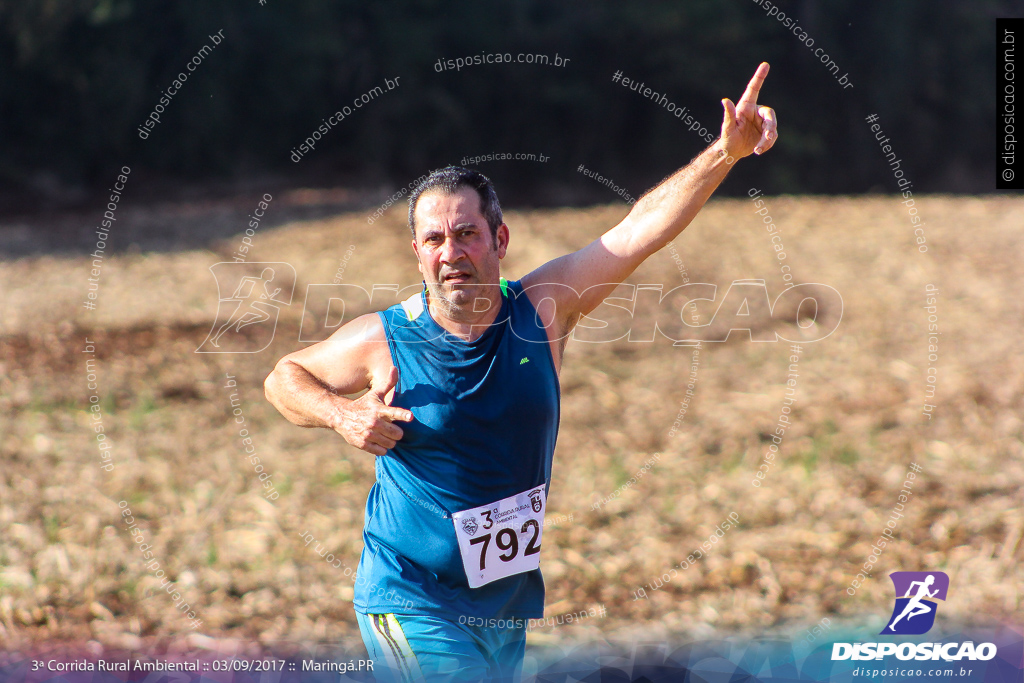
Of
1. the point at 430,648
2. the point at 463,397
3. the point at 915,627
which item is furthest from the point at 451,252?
the point at 915,627

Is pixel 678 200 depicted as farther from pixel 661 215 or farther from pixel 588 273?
pixel 588 273

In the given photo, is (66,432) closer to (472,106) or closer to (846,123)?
(472,106)

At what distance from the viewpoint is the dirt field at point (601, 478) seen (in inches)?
186

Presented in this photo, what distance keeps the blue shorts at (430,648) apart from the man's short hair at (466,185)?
1217 millimetres

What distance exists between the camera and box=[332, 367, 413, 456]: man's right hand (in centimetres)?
249

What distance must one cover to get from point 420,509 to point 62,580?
121 inches

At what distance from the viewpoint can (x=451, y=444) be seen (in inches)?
106

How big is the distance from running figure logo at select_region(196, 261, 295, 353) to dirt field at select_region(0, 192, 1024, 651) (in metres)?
0.19

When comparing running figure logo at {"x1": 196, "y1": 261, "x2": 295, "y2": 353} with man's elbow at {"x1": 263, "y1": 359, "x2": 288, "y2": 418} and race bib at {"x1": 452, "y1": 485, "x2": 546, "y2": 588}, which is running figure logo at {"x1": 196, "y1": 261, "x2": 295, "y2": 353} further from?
race bib at {"x1": 452, "y1": 485, "x2": 546, "y2": 588}

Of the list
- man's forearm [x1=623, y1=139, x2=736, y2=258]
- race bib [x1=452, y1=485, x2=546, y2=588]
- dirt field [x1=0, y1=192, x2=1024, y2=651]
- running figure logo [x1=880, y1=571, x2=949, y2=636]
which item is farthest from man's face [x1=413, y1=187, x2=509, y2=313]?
running figure logo [x1=880, y1=571, x2=949, y2=636]

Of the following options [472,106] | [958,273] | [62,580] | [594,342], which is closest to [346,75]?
[472,106]

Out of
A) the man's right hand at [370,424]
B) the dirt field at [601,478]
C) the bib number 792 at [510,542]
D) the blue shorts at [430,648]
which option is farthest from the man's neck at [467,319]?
the dirt field at [601,478]

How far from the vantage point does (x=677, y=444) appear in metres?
6.90

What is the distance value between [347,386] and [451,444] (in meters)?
0.40
